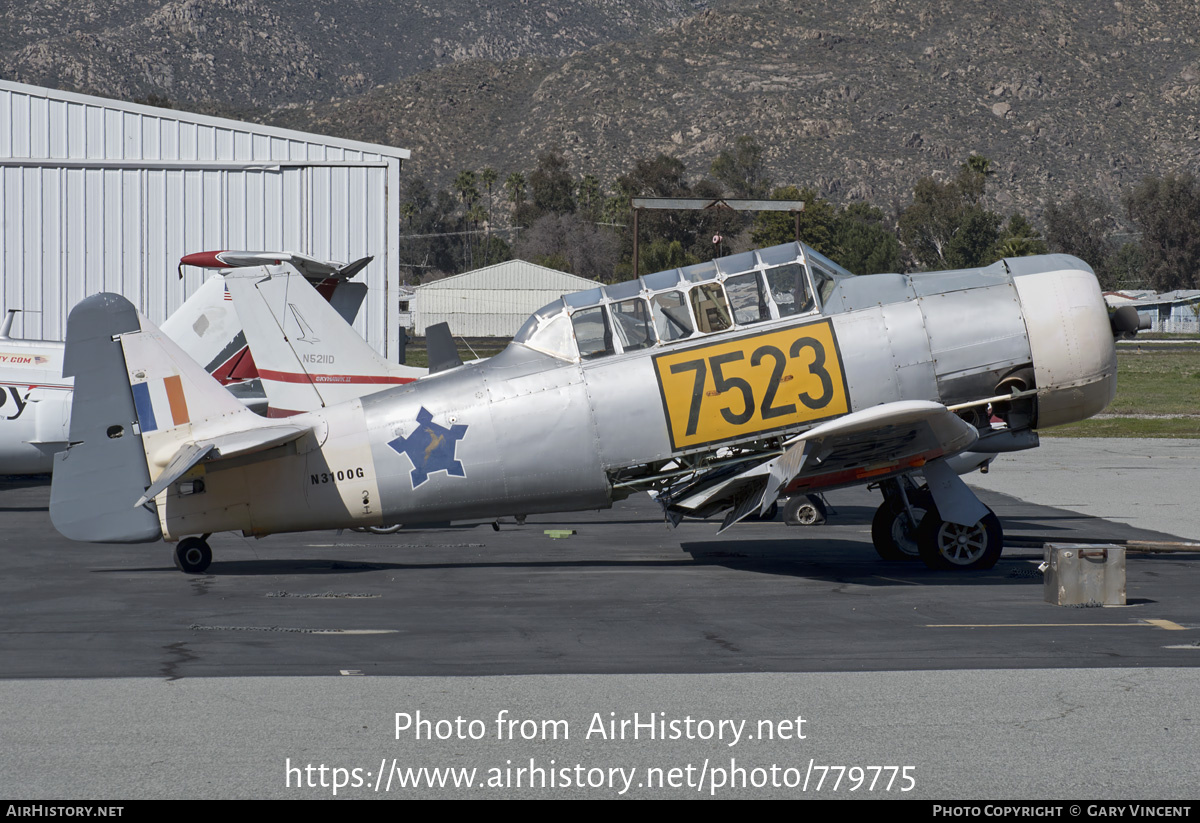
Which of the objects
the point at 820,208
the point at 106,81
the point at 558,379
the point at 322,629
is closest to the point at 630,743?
the point at 322,629

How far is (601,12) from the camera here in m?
192

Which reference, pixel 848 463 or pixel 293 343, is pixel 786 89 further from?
pixel 848 463

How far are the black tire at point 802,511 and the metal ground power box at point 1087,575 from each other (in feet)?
18.7

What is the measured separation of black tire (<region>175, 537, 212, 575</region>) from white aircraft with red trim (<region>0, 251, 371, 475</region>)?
482cm

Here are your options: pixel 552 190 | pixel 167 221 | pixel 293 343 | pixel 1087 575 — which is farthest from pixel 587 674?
pixel 552 190

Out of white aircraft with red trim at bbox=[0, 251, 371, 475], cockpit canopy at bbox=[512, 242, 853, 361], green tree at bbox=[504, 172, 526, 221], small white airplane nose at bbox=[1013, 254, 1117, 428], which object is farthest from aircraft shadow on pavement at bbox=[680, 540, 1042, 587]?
green tree at bbox=[504, 172, 526, 221]

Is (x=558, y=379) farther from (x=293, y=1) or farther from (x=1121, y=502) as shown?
(x=293, y=1)

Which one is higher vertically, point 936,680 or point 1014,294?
point 1014,294

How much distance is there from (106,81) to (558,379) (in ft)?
522

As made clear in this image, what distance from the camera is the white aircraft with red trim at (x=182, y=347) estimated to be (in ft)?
56.4

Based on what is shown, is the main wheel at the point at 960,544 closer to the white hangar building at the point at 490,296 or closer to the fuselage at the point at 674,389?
the fuselage at the point at 674,389

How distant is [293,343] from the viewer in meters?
14.0

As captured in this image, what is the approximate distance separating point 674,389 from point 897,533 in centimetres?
315

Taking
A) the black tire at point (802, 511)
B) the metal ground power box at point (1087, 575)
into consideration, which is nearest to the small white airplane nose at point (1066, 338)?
the metal ground power box at point (1087, 575)
